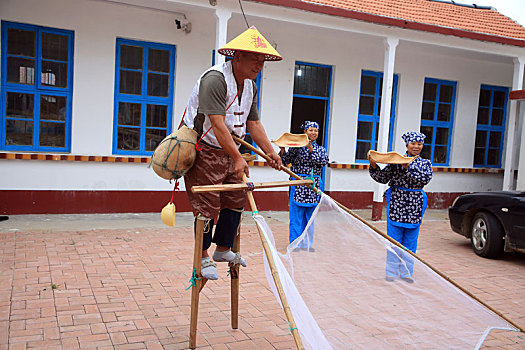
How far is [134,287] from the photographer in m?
5.04

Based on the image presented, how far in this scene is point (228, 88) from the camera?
3586 millimetres

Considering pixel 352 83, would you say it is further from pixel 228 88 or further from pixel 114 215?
pixel 228 88

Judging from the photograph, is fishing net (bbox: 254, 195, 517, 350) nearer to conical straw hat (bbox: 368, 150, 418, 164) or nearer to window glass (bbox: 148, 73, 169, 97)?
conical straw hat (bbox: 368, 150, 418, 164)

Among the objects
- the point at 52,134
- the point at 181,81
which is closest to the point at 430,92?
the point at 181,81

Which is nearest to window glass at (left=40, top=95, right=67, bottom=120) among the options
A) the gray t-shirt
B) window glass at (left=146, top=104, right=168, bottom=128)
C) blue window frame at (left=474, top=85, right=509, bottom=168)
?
window glass at (left=146, top=104, right=168, bottom=128)

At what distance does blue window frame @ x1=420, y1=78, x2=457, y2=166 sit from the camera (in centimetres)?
1147

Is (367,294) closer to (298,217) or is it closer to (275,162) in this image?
(275,162)

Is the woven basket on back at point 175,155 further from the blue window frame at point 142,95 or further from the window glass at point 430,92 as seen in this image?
the window glass at point 430,92

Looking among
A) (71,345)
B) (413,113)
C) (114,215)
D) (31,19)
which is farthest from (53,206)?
(413,113)

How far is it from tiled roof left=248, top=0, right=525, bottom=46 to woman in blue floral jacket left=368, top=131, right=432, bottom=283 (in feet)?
12.7

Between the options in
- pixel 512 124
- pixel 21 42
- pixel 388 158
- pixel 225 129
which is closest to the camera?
pixel 225 129

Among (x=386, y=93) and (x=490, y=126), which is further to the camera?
(x=490, y=126)

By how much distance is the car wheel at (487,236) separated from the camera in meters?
7.07

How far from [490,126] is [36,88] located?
408 inches
